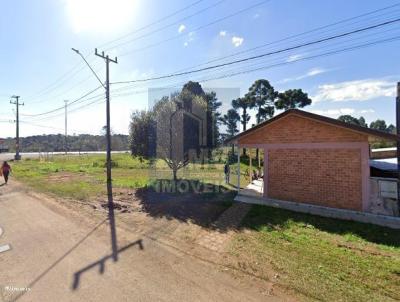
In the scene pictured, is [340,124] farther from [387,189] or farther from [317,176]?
[387,189]

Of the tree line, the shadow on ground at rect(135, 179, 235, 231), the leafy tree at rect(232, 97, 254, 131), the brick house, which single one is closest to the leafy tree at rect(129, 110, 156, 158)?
the tree line

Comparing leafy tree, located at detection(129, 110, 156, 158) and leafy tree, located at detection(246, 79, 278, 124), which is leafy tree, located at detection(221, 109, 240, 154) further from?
leafy tree, located at detection(129, 110, 156, 158)

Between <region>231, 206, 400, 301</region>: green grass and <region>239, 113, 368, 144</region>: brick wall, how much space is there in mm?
2954

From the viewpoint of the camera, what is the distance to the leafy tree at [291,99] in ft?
106

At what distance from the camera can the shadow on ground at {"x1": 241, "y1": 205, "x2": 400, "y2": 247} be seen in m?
6.62

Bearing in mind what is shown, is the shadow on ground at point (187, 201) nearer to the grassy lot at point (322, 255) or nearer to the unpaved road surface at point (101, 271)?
the grassy lot at point (322, 255)

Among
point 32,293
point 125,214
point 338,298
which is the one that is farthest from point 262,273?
point 125,214

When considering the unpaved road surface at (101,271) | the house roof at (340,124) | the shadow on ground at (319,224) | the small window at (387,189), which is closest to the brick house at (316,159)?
the house roof at (340,124)

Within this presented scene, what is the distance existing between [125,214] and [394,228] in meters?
8.77

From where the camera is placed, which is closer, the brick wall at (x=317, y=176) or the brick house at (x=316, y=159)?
the brick house at (x=316, y=159)

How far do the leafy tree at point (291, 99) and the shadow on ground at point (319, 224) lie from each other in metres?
25.9

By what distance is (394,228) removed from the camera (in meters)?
7.23

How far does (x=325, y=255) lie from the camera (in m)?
5.51

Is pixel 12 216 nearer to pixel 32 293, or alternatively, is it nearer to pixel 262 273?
pixel 32 293
